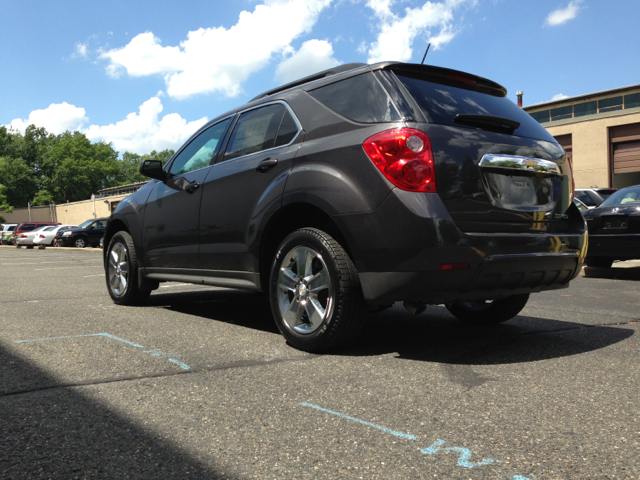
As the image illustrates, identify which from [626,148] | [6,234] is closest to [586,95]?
[626,148]

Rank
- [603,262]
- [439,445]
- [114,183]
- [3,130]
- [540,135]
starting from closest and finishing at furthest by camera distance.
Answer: [439,445] → [540,135] → [603,262] → [3,130] → [114,183]

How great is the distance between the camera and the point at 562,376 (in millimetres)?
3189

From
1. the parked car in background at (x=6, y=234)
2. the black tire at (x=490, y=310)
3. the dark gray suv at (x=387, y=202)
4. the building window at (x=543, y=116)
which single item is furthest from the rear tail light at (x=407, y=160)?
the parked car in background at (x=6, y=234)

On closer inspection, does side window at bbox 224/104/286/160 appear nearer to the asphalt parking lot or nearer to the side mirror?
the side mirror

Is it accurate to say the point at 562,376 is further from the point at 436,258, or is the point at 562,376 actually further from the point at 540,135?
the point at 540,135

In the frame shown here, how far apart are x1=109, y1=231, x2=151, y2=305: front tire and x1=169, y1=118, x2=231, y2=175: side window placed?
3.39 ft

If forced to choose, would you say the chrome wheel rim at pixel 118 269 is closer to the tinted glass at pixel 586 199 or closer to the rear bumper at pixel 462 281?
the rear bumper at pixel 462 281

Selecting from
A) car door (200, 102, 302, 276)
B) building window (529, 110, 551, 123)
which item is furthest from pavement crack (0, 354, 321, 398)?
building window (529, 110, 551, 123)

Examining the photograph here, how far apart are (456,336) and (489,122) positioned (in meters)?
1.63

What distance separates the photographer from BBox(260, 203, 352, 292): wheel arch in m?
3.90

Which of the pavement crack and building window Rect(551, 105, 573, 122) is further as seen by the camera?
building window Rect(551, 105, 573, 122)

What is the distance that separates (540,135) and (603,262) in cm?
651

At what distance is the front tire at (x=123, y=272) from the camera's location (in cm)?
603

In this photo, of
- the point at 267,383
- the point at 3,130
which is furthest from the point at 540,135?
the point at 3,130
